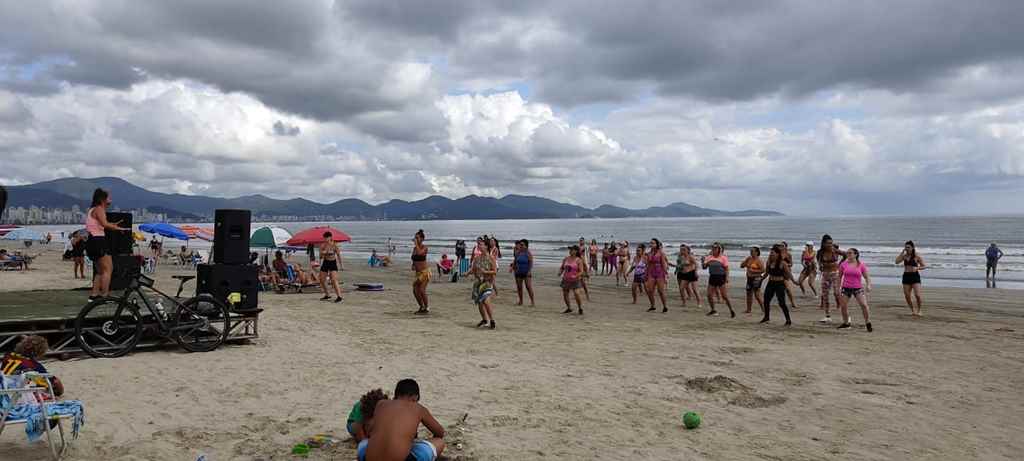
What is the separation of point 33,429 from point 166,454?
2.86 feet

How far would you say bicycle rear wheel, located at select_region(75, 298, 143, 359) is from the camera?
7262 millimetres

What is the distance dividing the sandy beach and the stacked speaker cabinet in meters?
0.75

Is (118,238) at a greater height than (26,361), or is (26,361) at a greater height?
(118,238)

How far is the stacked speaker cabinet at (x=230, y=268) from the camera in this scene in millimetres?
8688

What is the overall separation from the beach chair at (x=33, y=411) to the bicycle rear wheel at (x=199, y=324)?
3.27 meters

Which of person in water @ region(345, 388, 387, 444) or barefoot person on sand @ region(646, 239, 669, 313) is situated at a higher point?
barefoot person on sand @ region(646, 239, 669, 313)

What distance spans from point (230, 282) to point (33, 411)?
174 inches

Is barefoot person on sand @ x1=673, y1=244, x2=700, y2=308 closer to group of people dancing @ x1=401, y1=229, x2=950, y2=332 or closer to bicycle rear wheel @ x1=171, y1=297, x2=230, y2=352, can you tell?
group of people dancing @ x1=401, y1=229, x2=950, y2=332

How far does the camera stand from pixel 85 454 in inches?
180

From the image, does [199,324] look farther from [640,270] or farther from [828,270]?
[828,270]

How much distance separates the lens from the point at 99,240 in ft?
27.0

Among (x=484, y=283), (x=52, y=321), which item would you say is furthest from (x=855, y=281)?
(x=52, y=321)

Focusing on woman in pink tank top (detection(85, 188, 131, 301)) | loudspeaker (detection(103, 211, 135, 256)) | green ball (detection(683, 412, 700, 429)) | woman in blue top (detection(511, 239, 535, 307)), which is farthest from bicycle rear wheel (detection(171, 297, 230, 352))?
woman in blue top (detection(511, 239, 535, 307))

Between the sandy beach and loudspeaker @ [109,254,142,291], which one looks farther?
loudspeaker @ [109,254,142,291]
